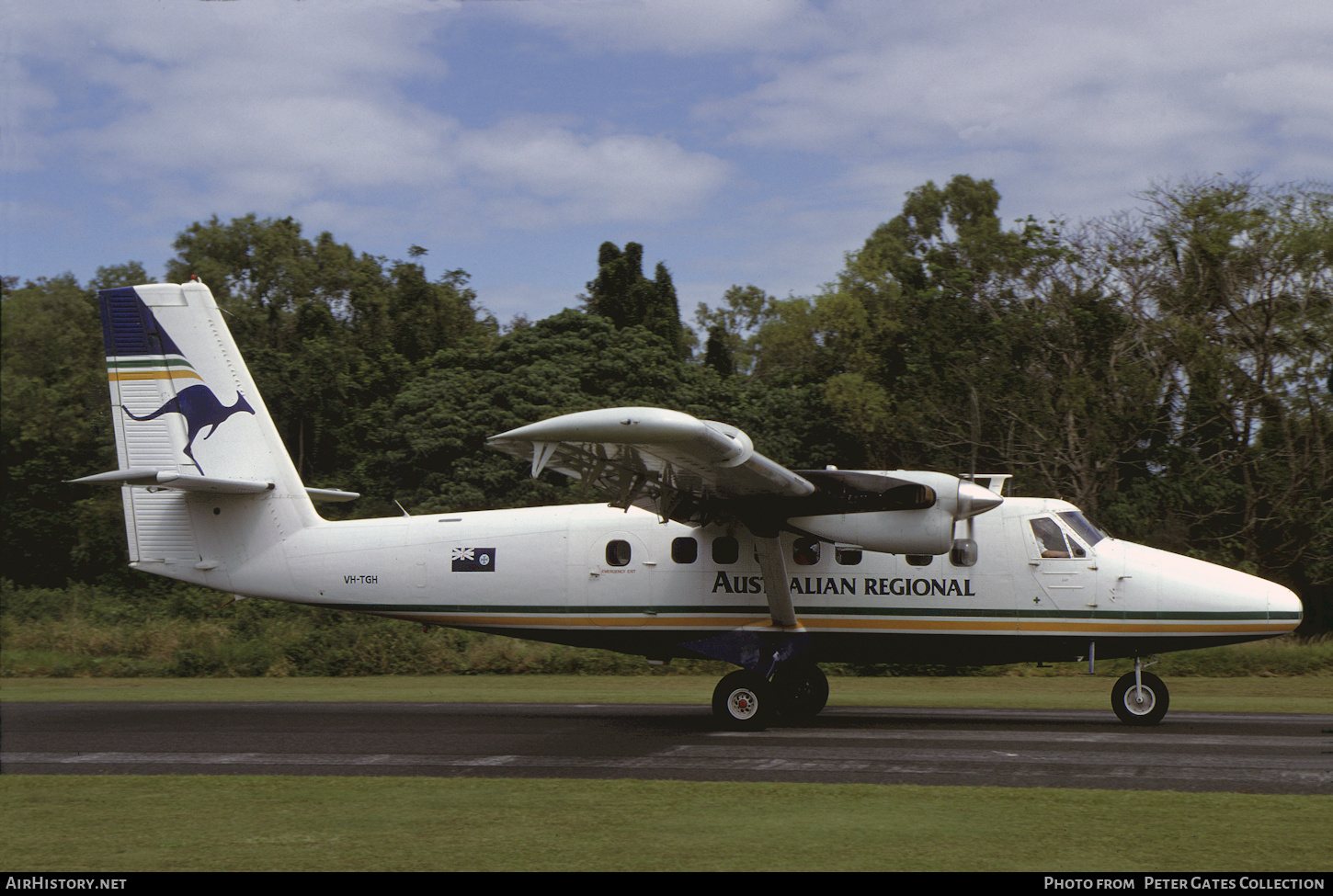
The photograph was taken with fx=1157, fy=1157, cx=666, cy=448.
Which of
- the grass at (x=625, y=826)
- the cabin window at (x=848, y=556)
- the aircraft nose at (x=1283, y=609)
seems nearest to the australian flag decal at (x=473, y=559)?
the cabin window at (x=848, y=556)

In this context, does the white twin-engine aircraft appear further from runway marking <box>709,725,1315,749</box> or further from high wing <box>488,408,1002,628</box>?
runway marking <box>709,725,1315,749</box>

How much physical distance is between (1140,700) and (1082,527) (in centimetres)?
210

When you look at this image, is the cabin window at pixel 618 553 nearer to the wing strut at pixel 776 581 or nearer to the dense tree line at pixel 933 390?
the wing strut at pixel 776 581

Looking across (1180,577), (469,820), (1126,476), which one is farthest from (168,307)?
(1126,476)

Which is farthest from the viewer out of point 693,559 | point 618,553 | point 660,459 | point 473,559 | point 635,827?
point 473,559

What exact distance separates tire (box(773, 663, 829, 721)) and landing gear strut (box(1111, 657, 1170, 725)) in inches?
138

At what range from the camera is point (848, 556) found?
14.2 meters

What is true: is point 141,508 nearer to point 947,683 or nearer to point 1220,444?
point 947,683

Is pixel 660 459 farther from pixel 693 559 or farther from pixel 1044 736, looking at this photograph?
pixel 1044 736

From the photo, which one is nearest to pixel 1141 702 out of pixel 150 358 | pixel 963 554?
pixel 963 554

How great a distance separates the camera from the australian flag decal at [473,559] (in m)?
14.8

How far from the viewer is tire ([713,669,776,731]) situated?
44.9 ft

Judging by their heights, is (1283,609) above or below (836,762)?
above

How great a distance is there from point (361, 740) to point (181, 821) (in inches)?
176
